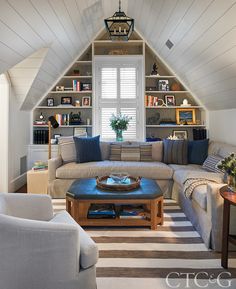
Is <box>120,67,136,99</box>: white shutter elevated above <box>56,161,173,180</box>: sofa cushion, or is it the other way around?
<box>120,67,136,99</box>: white shutter

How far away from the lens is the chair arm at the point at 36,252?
1.40 metres

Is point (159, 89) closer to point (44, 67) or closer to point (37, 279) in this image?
point (44, 67)

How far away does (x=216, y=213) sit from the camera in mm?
2355

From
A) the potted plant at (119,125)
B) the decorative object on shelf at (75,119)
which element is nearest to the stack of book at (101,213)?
the potted plant at (119,125)

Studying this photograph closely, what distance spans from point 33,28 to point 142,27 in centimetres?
243

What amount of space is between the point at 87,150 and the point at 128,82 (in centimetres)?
186

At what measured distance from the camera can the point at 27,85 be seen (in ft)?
14.0

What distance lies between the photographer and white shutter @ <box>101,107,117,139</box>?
5406mm

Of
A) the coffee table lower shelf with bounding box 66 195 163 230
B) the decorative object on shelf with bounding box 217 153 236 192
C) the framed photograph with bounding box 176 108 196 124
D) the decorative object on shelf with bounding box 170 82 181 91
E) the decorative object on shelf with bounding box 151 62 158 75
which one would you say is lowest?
the coffee table lower shelf with bounding box 66 195 163 230

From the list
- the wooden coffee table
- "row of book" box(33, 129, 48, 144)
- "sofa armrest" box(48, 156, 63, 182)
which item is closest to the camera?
the wooden coffee table

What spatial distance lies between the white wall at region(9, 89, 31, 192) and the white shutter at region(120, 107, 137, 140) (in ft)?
6.38

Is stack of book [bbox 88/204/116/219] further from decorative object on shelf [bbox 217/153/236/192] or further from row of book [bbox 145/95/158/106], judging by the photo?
row of book [bbox 145/95/158/106]

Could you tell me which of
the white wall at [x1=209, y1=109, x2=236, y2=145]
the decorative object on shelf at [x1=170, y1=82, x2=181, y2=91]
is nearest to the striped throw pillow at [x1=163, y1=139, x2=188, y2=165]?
the white wall at [x1=209, y1=109, x2=236, y2=145]

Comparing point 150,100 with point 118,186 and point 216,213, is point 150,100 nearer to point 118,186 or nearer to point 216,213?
point 118,186
